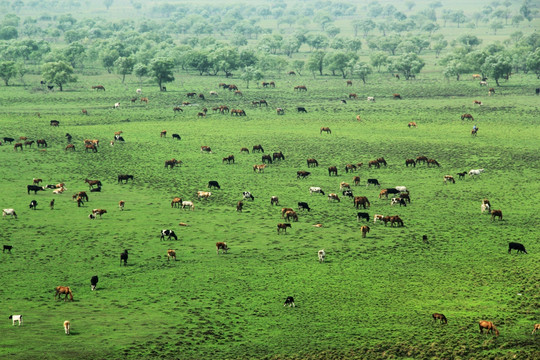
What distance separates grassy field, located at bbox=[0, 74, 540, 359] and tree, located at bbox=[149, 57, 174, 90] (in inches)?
1208

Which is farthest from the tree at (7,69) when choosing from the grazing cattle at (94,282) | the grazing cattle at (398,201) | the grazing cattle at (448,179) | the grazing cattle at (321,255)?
the grazing cattle at (321,255)

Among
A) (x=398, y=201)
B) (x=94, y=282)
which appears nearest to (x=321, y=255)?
(x=94, y=282)

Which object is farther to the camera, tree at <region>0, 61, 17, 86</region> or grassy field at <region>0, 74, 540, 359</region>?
tree at <region>0, 61, 17, 86</region>

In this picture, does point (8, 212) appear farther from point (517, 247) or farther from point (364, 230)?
point (517, 247)

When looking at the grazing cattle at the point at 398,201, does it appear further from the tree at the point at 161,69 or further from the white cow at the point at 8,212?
the tree at the point at 161,69

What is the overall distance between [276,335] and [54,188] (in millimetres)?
38610

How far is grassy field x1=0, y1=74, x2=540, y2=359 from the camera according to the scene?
3728 centimetres

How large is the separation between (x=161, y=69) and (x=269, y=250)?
293ft

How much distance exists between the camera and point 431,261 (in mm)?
49375

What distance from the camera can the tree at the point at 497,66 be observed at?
5379 inches

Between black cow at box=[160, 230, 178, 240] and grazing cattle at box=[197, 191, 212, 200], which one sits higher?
grazing cattle at box=[197, 191, 212, 200]

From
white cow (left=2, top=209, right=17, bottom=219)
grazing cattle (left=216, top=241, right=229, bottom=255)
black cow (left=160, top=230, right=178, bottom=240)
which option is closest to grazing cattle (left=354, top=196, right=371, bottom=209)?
grazing cattle (left=216, top=241, right=229, bottom=255)

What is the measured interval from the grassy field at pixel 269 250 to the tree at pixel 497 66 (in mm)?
34622

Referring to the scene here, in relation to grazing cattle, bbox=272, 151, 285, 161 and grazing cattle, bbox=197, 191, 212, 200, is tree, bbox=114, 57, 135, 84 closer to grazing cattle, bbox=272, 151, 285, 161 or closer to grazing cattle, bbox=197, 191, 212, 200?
grazing cattle, bbox=272, 151, 285, 161
